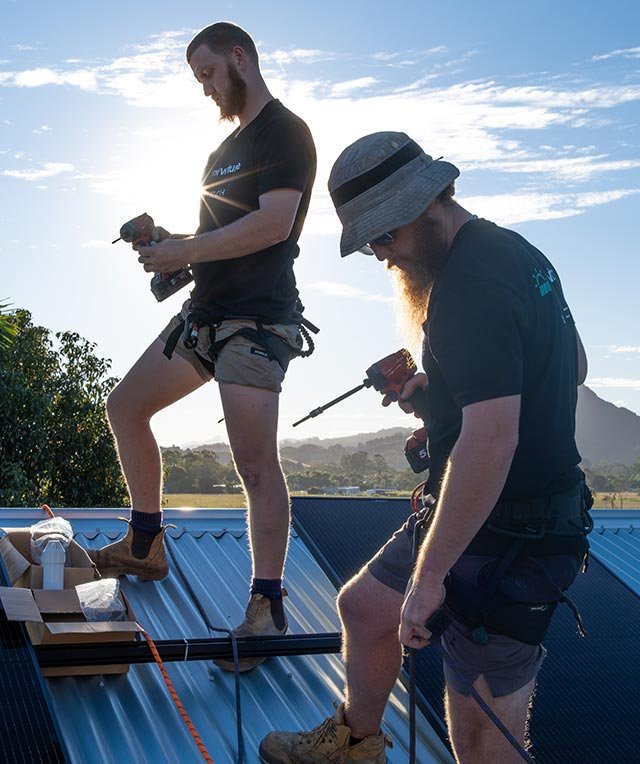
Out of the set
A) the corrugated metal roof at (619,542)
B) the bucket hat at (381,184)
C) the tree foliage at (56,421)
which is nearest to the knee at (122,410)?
the bucket hat at (381,184)

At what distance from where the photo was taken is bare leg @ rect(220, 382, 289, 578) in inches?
154

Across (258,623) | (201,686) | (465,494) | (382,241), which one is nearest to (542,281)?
(382,241)

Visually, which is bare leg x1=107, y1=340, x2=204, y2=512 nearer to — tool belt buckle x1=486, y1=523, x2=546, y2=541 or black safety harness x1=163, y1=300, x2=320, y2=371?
black safety harness x1=163, y1=300, x2=320, y2=371

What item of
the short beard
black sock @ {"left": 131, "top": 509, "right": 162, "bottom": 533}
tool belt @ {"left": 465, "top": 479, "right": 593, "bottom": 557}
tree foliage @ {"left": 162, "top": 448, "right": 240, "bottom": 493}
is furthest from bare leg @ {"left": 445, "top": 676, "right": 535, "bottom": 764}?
tree foliage @ {"left": 162, "top": 448, "right": 240, "bottom": 493}

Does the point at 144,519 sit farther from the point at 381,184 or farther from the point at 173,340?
the point at 381,184

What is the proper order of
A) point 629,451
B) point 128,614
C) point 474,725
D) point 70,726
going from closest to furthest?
1. point 474,725
2. point 70,726
3. point 128,614
4. point 629,451

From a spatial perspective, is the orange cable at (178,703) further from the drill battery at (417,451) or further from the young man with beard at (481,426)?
the drill battery at (417,451)

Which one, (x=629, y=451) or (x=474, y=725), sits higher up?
(x=474, y=725)

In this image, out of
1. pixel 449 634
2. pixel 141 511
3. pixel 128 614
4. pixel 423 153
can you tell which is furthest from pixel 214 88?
pixel 449 634

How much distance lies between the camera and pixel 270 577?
3.99 m

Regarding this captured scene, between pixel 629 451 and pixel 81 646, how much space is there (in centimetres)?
13230

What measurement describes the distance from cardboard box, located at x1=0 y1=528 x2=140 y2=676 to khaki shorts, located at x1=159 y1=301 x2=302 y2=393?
→ 3.10 ft

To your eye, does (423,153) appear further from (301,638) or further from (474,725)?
(301,638)

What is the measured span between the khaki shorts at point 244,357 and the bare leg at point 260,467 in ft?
0.12
